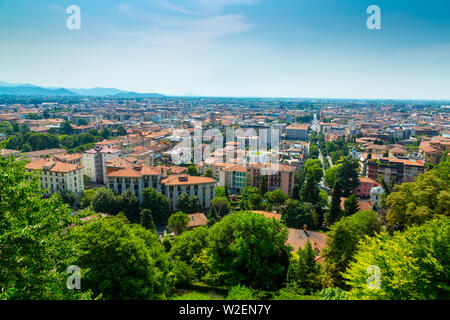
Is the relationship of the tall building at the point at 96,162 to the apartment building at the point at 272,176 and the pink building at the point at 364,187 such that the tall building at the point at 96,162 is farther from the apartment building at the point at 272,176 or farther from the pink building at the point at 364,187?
the pink building at the point at 364,187

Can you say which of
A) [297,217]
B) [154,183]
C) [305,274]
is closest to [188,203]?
[154,183]

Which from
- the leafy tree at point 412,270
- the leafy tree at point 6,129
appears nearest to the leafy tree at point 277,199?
the leafy tree at point 412,270

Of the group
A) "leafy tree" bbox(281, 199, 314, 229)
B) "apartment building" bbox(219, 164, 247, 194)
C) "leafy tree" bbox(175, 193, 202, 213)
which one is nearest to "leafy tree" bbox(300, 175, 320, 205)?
"leafy tree" bbox(281, 199, 314, 229)

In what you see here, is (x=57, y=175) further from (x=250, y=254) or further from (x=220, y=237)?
(x=250, y=254)

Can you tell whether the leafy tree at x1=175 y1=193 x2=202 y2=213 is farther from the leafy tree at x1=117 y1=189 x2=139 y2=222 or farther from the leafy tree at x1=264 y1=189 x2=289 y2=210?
the leafy tree at x1=264 y1=189 x2=289 y2=210
